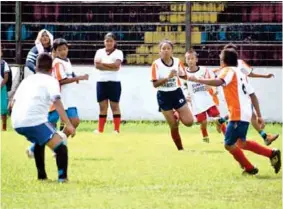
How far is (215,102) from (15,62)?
7.67 metres

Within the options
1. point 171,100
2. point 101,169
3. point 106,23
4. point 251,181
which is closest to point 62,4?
point 106,23

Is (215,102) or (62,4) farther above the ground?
(62,4)

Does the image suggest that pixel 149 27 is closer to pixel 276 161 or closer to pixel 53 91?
pixel 276 161

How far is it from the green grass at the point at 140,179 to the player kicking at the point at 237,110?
242 millimetres

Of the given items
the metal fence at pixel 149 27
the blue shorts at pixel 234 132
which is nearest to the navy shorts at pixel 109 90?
the metal fence at pixel 149 27

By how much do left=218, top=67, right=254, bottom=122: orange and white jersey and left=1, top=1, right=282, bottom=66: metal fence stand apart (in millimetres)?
11020

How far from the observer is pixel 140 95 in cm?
2386

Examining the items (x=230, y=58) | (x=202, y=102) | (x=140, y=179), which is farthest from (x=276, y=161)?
(x=202, y=102)

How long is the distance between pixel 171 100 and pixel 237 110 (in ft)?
12.0

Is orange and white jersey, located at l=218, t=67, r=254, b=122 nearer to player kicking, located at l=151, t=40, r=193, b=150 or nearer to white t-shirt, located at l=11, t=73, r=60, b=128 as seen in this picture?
white t-shirt, located at l=11, t=73, r=60, b=128

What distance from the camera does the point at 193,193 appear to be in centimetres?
1068

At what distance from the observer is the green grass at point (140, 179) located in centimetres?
1004

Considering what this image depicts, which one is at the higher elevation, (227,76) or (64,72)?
(227,76)

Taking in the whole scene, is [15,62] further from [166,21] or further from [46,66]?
[46,66]
